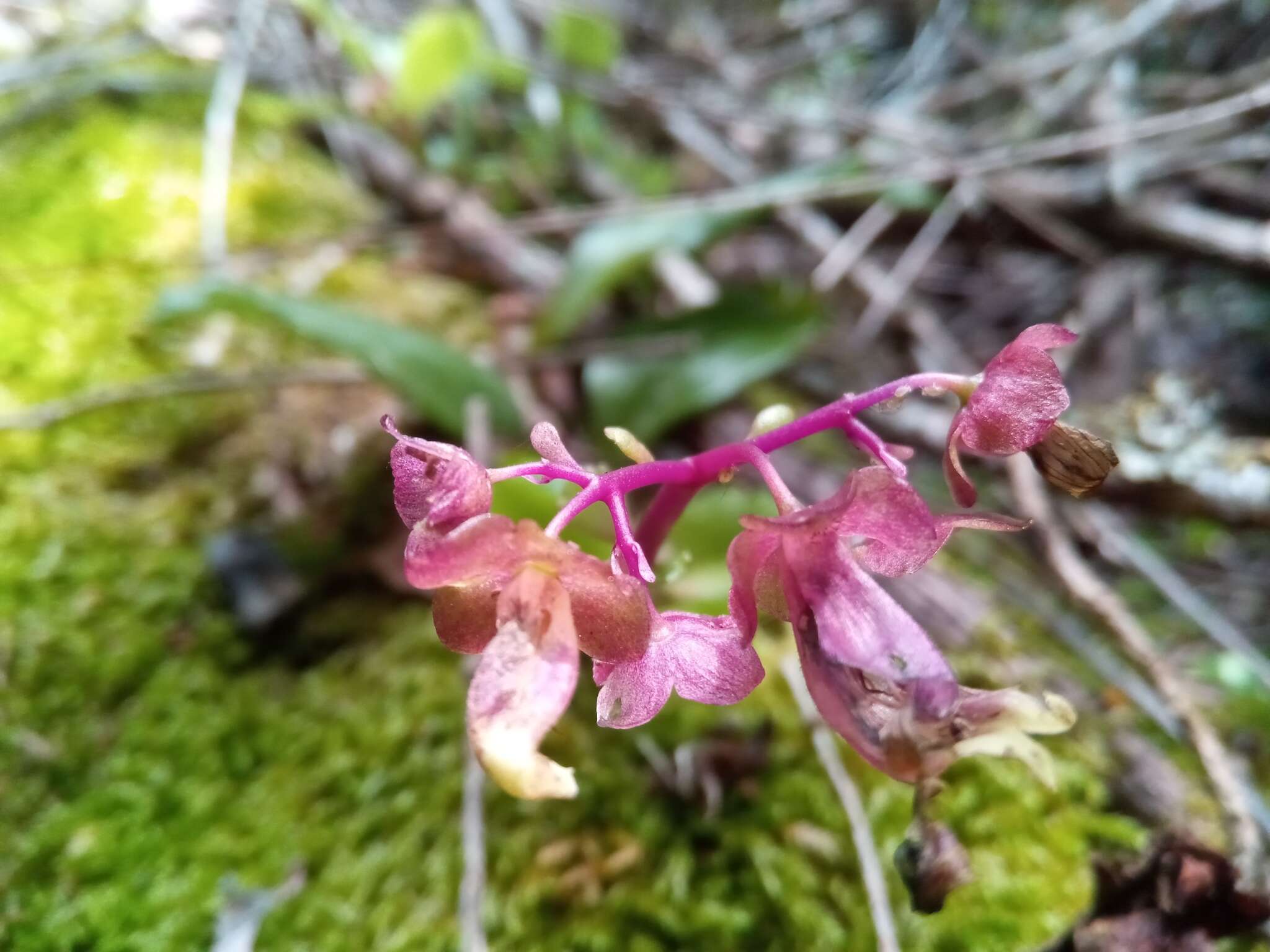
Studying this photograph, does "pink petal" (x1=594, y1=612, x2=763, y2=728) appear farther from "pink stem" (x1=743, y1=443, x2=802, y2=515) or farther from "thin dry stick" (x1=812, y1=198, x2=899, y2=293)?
"thin dry stick" (x1=812, y1=198, x2=899, y2=293)

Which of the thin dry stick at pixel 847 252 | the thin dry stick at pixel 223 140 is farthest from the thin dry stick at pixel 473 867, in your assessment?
the thin dry stick at pixel 847 252

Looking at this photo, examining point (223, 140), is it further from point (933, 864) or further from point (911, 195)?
point (933, 864)

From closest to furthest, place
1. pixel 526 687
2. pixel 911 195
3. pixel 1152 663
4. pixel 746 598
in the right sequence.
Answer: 1. pixel 526 687
2. pixel 746 598
3. pixel 1152 663
4. pixel 911 195

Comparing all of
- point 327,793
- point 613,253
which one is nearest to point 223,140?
point 613,253

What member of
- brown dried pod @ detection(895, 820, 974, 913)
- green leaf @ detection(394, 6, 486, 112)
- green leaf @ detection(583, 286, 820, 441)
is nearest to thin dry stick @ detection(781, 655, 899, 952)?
brown dried pod @ detection(895, 820, 974, 913)

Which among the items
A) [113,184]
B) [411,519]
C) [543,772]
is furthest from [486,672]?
[113,184]
